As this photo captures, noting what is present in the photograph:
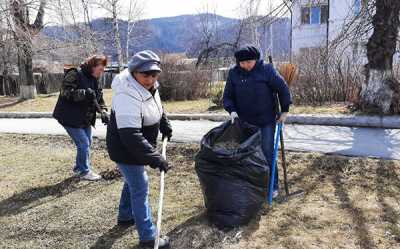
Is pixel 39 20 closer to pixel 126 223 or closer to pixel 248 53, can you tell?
pixel 126 223

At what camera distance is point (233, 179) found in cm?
338

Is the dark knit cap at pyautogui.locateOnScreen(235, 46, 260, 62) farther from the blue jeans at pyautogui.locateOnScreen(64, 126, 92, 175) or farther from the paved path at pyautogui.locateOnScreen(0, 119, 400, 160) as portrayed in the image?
the paved path at pyautogui.locateOnScreen(0, 119, 400, 160)

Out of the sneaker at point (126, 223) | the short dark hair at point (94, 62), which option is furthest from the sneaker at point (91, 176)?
the sneaker at point (126, 223)

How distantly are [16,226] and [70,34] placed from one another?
1594 cm

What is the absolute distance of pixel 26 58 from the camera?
14828 millimetres

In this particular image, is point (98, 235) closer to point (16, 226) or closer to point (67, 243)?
point (67, 243)

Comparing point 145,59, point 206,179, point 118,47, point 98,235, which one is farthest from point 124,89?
point 118,47

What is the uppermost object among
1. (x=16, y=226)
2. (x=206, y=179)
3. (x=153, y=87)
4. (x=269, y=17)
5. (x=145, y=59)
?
(x=269, y=17)

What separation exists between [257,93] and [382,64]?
16.4 ft

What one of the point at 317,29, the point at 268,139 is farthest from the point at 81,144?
the point at 317,29

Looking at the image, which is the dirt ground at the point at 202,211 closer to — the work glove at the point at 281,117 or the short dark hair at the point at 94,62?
the work glove at the point at 281,117

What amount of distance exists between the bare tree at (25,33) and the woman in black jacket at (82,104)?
33.9 ft

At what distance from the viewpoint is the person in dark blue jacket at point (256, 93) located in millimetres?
3695

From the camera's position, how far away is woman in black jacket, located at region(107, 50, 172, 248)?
112 inches
